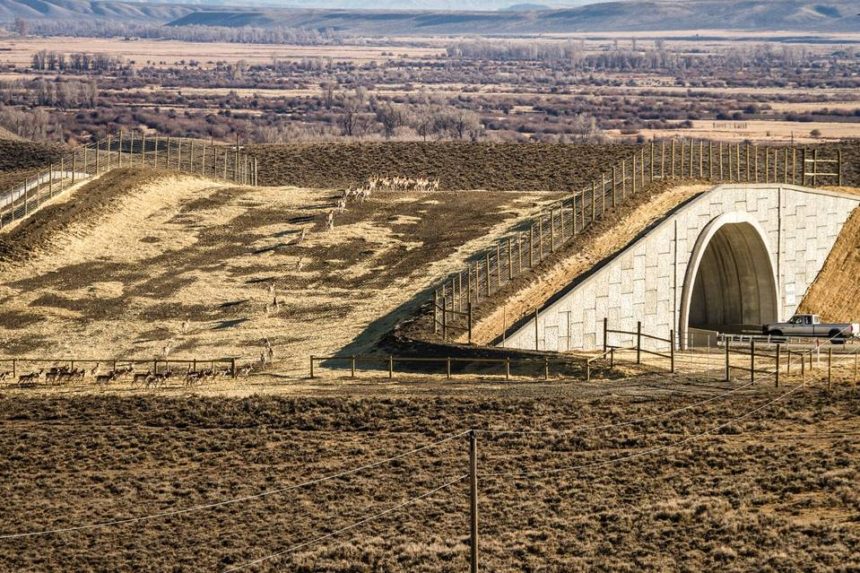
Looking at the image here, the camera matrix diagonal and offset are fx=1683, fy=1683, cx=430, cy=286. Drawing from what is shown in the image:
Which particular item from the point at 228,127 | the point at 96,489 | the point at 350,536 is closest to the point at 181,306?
the point at 96,489

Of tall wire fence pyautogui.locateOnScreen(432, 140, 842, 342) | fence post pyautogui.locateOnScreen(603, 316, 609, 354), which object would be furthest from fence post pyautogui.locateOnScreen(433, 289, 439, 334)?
fence post pyautogui.locateOnScreen(603, 316, 609, 354)

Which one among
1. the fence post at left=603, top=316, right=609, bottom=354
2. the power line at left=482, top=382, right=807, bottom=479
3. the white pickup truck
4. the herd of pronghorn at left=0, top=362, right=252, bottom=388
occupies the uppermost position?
the fence post at left=603, top=316, right=609, bottom=354

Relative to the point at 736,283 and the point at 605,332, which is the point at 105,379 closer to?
the point at 605,332

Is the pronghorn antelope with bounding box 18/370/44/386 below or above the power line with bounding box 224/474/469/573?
above

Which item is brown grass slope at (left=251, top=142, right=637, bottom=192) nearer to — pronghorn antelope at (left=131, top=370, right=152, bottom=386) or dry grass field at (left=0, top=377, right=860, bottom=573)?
pronghorn antelope at (left=131, top=370, right=152, bottom=386)

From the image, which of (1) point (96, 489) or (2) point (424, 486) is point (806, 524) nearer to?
(2) point (424, 486)

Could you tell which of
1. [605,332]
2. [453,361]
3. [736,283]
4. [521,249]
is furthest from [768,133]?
[453,361]

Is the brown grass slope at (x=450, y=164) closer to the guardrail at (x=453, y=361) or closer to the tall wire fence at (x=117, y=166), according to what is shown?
the tall wire fence at (x=117, y=166)
